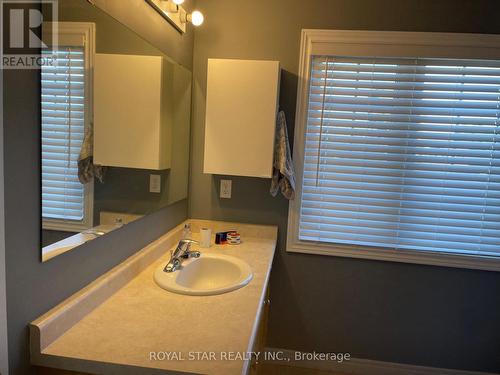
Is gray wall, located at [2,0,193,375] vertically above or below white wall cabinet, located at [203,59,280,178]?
below

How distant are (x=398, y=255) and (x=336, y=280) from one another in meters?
0.44

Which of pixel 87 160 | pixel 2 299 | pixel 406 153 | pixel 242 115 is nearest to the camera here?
pixel 2 299

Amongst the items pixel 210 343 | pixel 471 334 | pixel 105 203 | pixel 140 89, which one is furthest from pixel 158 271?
pixel 471 334

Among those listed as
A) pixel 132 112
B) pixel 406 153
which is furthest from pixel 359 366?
pixel 132 112

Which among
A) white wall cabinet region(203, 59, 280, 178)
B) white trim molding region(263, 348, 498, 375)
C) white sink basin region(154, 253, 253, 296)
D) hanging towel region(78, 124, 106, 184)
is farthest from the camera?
white trim molding region(263, 348, 498, 375)

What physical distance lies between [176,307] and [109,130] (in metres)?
0.74

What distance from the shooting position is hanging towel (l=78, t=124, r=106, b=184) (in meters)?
1.23

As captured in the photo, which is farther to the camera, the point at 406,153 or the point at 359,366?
the point at 359,366

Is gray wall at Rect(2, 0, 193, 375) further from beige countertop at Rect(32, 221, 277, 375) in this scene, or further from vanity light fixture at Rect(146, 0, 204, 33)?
vanity light fixture at Rect(146, 0, 204, 33)

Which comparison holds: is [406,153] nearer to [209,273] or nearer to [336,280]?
[336,280]

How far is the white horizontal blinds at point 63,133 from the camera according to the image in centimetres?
106

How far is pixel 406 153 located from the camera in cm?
226

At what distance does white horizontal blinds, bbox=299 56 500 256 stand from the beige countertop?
3.48 ft

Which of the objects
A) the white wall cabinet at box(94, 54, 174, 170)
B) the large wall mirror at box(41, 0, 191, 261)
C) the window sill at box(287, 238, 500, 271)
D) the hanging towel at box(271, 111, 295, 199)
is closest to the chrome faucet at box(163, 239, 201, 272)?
the large wall mirror at box(41, 0, 191, 261)
